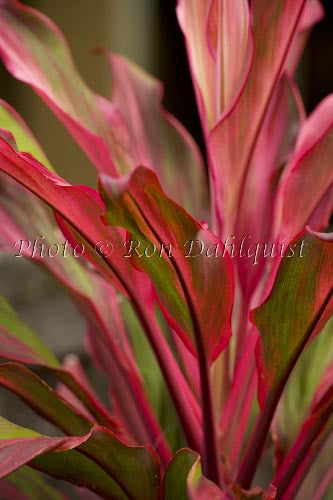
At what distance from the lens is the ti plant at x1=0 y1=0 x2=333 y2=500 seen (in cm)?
49

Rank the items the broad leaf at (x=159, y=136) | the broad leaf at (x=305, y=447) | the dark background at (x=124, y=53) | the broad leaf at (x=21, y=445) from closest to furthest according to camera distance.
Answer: the broad leaf at (x=21, y=445) → the broad leaf at (x=305, y=447) → the broad leaf at (x=159, y=136) → the dark background at (x=124, y=53)

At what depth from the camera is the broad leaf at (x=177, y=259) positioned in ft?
1.47

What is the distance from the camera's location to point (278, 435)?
66 cm

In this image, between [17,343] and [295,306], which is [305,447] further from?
[17,343]

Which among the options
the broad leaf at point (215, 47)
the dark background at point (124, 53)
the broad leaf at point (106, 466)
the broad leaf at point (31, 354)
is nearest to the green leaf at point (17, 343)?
the broad leaf at point (31, 354)

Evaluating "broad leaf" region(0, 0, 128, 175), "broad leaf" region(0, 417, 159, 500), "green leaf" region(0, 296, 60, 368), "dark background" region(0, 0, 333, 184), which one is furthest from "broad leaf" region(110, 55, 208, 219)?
"dark background" region(0, 0, 333, 184)

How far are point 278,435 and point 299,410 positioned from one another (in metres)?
0.04

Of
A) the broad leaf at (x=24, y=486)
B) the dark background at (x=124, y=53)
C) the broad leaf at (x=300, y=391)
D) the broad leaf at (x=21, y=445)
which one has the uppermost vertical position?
the broad leaf at (x=21, y=445)

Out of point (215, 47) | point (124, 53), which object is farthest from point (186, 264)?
point (124, 53)

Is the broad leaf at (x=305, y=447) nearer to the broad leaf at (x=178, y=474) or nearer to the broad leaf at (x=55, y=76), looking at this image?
the broad leaf at (x=178, y=474)

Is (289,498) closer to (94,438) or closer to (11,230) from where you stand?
(94,438)

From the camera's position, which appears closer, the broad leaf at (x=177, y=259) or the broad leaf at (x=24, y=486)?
the broad leaf at (x=177, y=259)

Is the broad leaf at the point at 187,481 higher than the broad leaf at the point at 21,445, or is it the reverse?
the broad leaf at the point at 21,445

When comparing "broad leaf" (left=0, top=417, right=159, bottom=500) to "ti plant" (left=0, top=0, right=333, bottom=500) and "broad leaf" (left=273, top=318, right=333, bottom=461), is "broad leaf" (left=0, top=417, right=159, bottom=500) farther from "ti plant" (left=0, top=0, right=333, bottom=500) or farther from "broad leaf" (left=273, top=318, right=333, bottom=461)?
"broad leaf" (left=273, top=318, right=333, bottom=461)
